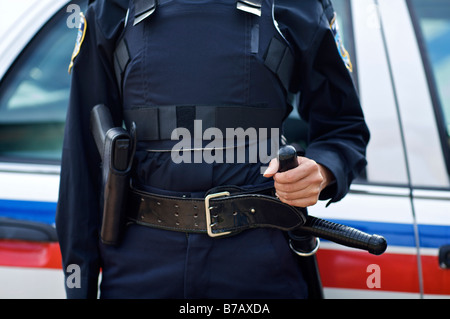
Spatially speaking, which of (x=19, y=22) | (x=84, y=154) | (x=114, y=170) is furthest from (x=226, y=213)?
(x=19, y=22)

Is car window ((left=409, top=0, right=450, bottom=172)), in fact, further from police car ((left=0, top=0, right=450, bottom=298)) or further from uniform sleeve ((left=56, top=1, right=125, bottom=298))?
uniform sleeve ((left=56, top=1, right=125, bottom=298))

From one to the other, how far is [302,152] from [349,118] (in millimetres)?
166

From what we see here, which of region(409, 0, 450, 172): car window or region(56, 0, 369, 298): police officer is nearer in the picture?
region(56, 0, 369, 298): police officer

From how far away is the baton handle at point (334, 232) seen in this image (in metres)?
0.85

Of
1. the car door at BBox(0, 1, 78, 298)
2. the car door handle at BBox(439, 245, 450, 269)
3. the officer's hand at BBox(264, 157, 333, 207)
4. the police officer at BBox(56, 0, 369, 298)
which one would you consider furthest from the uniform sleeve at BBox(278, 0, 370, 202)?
the car door at BBox(0, 1, 78, 298)

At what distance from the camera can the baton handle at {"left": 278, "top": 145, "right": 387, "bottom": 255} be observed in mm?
853

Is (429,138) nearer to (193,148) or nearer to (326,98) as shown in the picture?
(326,98)

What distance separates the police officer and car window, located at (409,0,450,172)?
1.52ft

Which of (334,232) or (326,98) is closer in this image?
(334,232)

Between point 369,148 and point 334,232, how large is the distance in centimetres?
47

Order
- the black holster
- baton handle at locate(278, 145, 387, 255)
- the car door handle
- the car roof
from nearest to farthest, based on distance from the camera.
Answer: baton handle at locate(278, 145, 387, 255) < the black holster < the car door handle < the car roof

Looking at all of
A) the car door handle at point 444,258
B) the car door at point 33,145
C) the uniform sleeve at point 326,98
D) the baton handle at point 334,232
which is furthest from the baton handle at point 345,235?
the car door at point 33,145

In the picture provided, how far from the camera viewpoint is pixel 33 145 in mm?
1396

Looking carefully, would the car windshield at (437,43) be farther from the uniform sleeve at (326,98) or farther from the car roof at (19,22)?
the car roof at (19,22)
